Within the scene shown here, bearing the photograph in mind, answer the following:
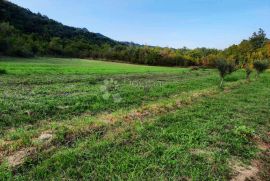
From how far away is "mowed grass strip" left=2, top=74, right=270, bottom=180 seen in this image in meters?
7.45

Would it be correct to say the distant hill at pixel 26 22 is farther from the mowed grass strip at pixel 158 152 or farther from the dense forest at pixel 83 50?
the mowed grass strip at pixel 158 152

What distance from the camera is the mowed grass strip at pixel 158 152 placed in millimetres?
7449

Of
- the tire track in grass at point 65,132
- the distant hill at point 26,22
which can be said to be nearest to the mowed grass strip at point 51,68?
the tire track in grass at point 65,132

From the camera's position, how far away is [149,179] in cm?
718

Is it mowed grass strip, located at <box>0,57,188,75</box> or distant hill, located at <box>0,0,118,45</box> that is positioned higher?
distant hill, located at <box>0,0,118,45</box>

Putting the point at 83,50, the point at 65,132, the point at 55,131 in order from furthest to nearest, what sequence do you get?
the point at 83,50, the point at 55,131, the point at 65,132

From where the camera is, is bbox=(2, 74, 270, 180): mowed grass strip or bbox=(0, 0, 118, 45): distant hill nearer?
bbox=(2, 74, 270, 180): mowed grass strip

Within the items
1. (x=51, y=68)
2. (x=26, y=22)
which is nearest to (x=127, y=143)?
(x=51, y=68)

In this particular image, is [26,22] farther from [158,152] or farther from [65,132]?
[158,152]

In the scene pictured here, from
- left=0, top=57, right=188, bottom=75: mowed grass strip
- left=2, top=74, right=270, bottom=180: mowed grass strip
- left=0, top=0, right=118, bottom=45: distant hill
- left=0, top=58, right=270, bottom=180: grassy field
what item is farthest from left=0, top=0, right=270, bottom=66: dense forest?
left=2, top=74, right=270, bottom=180: mowed grass strip

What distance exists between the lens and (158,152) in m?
9.03

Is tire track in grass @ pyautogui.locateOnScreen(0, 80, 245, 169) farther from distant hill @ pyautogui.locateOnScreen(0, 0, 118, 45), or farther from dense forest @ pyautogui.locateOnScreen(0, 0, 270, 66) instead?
distant hill @ pyautogui.locateOnScreen(0, 0, 118, 45)

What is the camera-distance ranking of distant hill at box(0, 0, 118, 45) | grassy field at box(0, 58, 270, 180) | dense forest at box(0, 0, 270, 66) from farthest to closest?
distant hill at box(0, 0, 118, 45)
dense forest at box(0, 0, 270, 66)
grassy field at box(0, 58, 270, 180)

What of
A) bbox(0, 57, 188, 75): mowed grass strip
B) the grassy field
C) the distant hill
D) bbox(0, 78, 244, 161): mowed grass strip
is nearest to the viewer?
the grassy field
